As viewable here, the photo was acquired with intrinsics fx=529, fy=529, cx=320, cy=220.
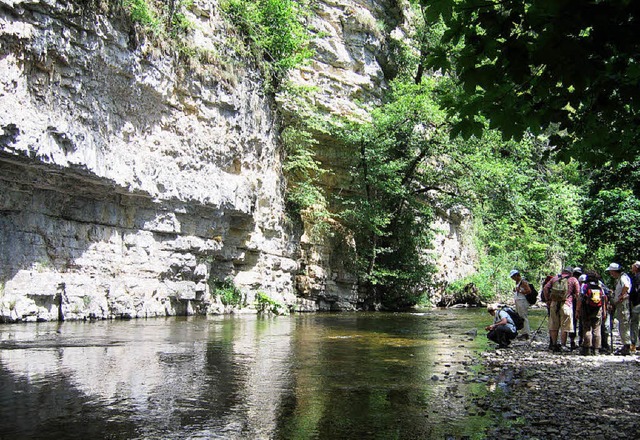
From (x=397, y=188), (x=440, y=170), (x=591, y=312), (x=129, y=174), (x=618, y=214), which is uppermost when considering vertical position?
(x=440, y=170)

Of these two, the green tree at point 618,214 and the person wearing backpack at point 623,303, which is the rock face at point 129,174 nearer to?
the green tree at point 618,214

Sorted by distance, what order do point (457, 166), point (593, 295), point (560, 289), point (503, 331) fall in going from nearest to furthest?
1. point (593, 295)
2. point (560, 289)
3. point (503, 331)
4. point (457, 166)

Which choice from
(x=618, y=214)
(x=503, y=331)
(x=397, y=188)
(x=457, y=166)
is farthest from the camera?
(x=457, y=166)

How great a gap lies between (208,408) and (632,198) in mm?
14708

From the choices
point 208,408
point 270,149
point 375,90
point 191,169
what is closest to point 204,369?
point 208,408

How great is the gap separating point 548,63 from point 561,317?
8322 mm

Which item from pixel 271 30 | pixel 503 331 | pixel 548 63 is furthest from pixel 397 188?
pixel 548 63

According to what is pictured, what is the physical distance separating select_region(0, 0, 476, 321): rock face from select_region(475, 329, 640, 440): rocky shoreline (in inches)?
449

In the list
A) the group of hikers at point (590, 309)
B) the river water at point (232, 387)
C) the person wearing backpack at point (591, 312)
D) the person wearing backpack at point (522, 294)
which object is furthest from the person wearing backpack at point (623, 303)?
the river water at point (232, 387)

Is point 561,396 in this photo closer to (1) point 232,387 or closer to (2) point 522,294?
(1) point 232,387

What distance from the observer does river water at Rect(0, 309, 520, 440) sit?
4758 mm

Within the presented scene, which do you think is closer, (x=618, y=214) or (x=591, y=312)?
(x=591, y=312)

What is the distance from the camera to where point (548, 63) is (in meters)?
3.33

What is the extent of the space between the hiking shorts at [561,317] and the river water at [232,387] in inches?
60.7
